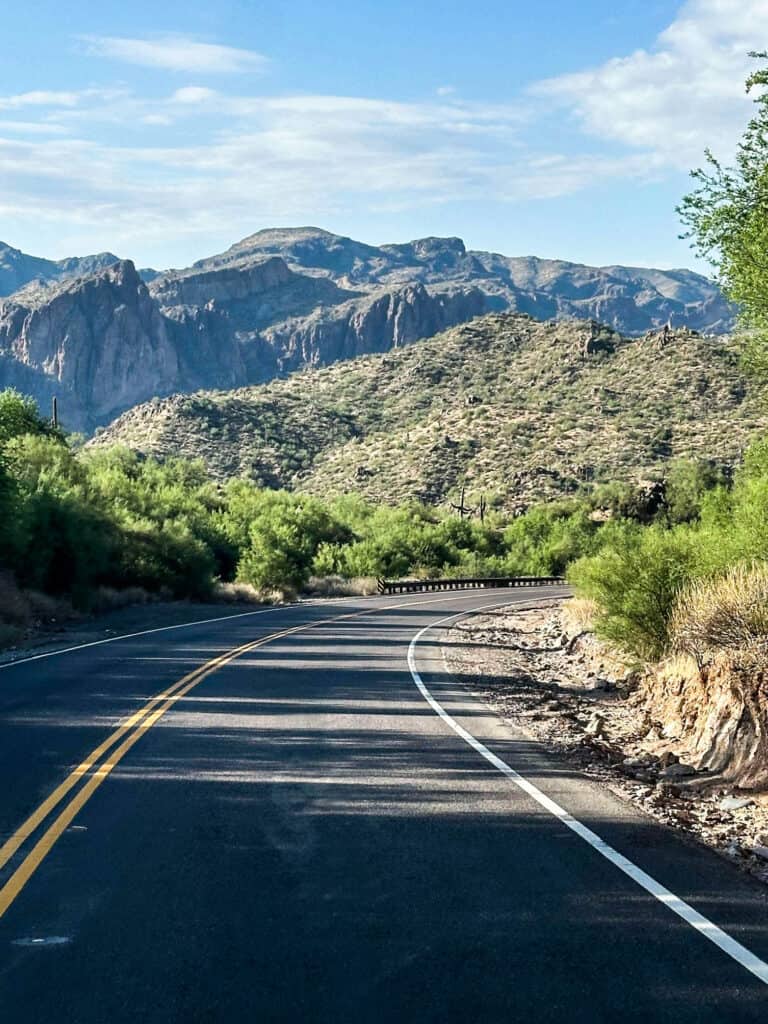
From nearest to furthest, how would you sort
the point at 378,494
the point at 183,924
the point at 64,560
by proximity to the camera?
the point at 183,924 → the point at 64,560 → the point at 378,494

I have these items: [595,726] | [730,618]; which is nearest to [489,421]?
[595,726]

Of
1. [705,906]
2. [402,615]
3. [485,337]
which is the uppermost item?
[485,337]

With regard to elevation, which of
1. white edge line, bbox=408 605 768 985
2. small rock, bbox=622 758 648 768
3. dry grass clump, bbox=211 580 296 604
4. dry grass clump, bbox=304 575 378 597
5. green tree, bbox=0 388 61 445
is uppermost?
green tree, bbox=0 388 61 445

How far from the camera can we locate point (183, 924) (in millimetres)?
6426

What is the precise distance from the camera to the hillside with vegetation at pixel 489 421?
10031cm

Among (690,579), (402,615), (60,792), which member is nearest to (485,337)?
(402,615)

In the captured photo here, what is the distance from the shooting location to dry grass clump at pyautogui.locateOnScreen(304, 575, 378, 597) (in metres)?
→ 63.2

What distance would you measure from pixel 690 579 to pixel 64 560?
80.0 feet

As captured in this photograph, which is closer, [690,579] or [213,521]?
[690,579]

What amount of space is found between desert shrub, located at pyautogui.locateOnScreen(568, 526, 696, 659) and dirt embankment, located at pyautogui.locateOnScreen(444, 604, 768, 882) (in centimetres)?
71

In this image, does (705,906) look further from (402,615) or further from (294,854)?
(402,615)

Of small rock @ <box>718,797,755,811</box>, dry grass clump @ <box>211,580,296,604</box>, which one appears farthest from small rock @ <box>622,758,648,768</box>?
dry grass clump @ <box>211,580,296,604</box>

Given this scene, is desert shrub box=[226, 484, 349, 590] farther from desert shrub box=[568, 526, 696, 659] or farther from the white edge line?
the white edge line

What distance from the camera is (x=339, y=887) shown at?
720 cm
